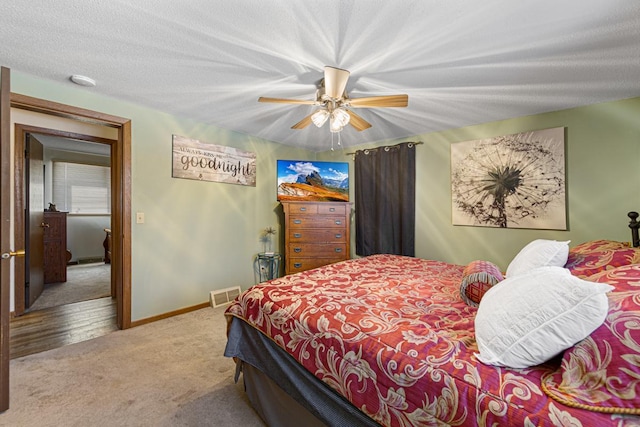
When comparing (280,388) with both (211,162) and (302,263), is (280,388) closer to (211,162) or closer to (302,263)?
(302,263)

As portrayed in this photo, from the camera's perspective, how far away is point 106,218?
20.1 ft

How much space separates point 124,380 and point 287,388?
1390 millimetres

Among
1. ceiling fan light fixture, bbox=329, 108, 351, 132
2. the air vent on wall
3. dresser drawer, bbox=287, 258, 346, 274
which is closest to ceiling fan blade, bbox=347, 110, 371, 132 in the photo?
ceiling fan light fixture, bbox=329, 108, 351, 132

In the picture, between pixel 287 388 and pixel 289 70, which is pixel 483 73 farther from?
pixel 287 388

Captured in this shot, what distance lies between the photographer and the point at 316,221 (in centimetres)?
380

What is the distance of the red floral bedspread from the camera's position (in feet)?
2.46

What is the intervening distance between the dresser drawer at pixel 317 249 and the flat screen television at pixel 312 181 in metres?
0.77

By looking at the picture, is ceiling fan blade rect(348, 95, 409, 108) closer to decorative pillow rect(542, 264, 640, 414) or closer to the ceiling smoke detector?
decorative pillow rect(542, 264, 640, 414)

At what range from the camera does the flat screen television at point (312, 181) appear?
4.06 meters

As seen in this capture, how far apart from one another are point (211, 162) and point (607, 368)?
11.7 feet

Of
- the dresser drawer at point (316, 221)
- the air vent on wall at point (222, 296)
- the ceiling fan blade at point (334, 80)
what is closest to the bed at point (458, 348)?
the ceiling fan blade at point (334, 80)

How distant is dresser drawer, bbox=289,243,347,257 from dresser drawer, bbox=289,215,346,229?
27 cm

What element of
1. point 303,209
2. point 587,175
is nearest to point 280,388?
point 303,209

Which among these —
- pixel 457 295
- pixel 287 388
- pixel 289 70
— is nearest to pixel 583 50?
pixel 457 295
